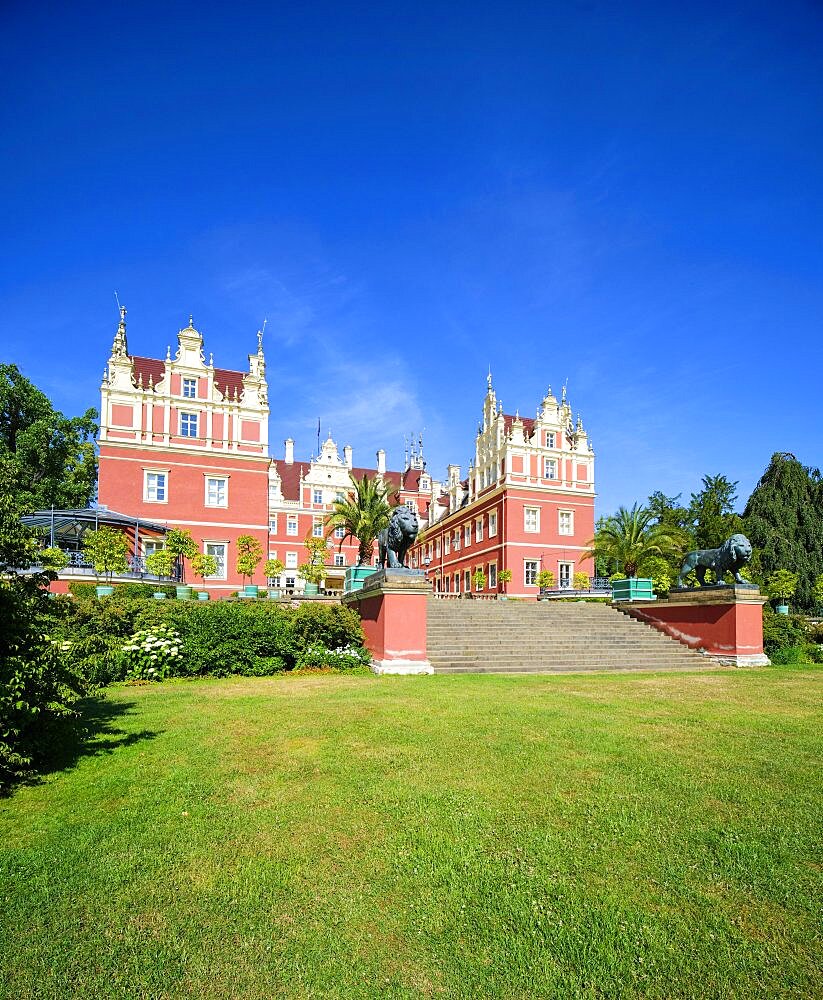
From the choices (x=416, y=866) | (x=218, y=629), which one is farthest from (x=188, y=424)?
(x=416, y=866)

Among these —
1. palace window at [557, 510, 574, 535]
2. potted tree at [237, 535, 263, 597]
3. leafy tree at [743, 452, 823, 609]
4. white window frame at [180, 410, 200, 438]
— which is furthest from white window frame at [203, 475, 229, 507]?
leafy tree at [743, 452, 823, 609]

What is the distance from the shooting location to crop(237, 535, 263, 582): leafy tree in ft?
96.1

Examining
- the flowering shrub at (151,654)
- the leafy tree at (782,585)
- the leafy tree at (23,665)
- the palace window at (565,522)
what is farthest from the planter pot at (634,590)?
the leafy tree at (23,665)

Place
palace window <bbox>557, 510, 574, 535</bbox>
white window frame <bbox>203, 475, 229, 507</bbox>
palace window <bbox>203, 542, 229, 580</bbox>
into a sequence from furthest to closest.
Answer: palace window <bbox>557, 510, 574, 535</bbox> < white window frame <bbox>203, 475, 229, 507</bbox> < palace window <bbox>203, 542, 229, 580</bbox>

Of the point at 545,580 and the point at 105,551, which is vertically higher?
the point at 105,551

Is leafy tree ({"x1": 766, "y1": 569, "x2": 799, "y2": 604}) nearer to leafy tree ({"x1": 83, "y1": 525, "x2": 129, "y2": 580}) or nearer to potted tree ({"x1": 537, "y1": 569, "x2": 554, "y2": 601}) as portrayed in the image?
potted tree ({"x1": 537, "y1": 569, "x2": 554, "y2": 601})

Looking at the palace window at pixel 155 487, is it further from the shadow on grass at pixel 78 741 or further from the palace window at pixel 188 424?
the shadow on grass at pixel 78 741

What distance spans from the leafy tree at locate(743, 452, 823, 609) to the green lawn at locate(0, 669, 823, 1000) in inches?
1320

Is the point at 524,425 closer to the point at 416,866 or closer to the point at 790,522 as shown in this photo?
the point at 790,522

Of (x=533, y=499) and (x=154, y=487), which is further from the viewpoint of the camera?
(x=533, y=499)

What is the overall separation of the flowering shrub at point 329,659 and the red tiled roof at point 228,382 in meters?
23.6

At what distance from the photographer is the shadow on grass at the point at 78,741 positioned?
5.43 meters

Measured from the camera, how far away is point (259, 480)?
1312 inches

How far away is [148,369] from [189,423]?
4.44m
